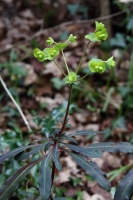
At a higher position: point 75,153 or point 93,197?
point 75,153

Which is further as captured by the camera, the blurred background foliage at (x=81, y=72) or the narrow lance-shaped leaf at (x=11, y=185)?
the blurred background foliage at (x=81, y=72)

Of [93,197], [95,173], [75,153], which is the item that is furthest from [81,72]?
[95,173]

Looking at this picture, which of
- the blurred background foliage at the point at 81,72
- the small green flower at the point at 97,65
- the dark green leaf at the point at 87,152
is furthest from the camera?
the blurred background foliage at the point at 81,72

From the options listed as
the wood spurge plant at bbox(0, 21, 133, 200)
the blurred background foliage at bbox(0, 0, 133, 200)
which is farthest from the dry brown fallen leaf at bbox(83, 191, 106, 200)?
the wood spurge plant at bbox(0, 21, 133, 200)

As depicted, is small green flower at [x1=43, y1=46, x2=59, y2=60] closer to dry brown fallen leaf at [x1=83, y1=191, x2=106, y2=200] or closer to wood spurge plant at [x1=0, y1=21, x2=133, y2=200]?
wood spurge plant at [x1=0, y1=21, x2=133, y2=200]

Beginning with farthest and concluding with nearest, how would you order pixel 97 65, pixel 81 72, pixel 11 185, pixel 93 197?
pixel 81 72
pixel 93 197
pixel 11 185
pixel 97 65

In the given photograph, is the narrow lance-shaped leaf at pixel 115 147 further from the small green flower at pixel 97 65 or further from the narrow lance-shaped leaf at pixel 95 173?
the small green flower at pixel 97 65

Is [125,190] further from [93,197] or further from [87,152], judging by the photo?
[93,197]

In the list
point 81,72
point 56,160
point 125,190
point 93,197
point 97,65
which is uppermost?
point 81,72

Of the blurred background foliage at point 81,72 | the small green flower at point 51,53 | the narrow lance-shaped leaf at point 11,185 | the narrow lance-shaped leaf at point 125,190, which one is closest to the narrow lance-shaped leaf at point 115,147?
the narrow lance-shaped leaf at point 125,190

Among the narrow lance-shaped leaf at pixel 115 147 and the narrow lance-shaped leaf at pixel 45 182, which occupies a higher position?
the narrow lance-shaped leaf at pixel 115 147

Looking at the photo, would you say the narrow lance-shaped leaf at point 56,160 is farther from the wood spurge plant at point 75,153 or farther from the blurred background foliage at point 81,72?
the blurred background foliage at point 81,72

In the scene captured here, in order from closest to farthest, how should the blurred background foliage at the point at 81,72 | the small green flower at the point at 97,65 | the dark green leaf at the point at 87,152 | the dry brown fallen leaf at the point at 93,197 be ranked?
the small green flower at the point at 97,65, the dark green leaf at the point at 87,152, the dry brown fallen leaf at the point at 93,197, the blurred background foliage at the point at 81,72

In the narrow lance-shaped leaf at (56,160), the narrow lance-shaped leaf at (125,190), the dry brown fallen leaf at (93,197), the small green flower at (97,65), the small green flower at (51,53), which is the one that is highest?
the small green flower at (51,53)
